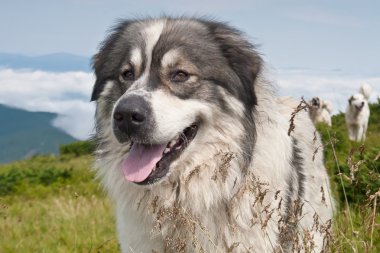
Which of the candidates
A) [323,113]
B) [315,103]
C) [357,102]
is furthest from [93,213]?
[323,113]

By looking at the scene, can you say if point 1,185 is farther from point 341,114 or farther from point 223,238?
point 341,114

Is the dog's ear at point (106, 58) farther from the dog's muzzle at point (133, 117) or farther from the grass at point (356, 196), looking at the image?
the grass at point (356, 196)

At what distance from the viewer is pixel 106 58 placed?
4844mm

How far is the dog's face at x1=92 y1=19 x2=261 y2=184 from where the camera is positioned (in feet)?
13.1

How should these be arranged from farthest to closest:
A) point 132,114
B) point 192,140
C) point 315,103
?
1. point 315,103
2. point 192,140
3. point 132,114

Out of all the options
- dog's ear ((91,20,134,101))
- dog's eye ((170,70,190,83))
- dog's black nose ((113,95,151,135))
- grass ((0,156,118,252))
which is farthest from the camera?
grass ((0,156,118,252))

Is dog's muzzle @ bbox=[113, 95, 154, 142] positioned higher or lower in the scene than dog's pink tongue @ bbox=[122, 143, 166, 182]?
higher

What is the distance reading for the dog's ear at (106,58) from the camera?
4734mm

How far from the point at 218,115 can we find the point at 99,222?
3707 mm

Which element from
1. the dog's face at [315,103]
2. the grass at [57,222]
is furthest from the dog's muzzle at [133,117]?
the dog's face at [315,103]

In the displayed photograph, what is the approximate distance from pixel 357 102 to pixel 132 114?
16.2 meters

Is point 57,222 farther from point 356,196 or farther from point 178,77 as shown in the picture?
point 178,77

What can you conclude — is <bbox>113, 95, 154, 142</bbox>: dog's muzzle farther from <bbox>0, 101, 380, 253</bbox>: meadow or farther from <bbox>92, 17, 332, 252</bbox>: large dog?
<bbox>0, 101, 380, 253</bbox>: meadow

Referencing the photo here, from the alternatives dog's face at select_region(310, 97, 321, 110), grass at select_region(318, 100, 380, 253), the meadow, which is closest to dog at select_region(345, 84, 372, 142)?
dog's face at select_region(310, 97, 321, 110)
